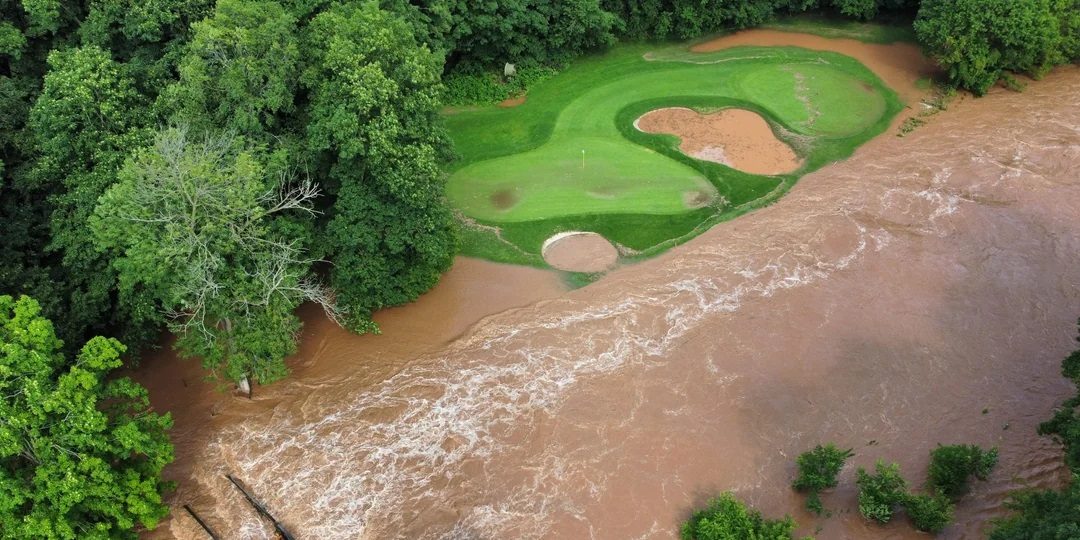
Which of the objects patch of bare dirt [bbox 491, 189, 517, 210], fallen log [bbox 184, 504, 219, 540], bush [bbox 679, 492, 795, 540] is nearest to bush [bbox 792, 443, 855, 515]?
bush [bbox 679, 492, 795, 540]

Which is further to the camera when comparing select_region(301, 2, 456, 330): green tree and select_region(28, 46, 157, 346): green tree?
select_region(301, 2, 456, 330): green tree

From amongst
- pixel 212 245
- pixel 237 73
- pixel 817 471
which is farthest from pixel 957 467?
pixel 237 73

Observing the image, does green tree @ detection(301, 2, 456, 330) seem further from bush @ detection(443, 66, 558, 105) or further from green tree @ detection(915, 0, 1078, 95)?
green tree @ detection(915, 0, 1078, 95)

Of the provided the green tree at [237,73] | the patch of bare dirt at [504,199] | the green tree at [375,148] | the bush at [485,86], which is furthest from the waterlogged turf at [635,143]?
the green tree at [237,73]

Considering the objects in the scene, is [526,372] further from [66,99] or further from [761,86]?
[761,86]

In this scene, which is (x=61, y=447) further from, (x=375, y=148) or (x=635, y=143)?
(x=635, y=143)

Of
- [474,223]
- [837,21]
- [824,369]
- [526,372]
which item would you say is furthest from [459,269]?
[837,21]

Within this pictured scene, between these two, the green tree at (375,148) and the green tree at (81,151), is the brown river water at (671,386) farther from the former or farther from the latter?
the green tree at (81,151)
